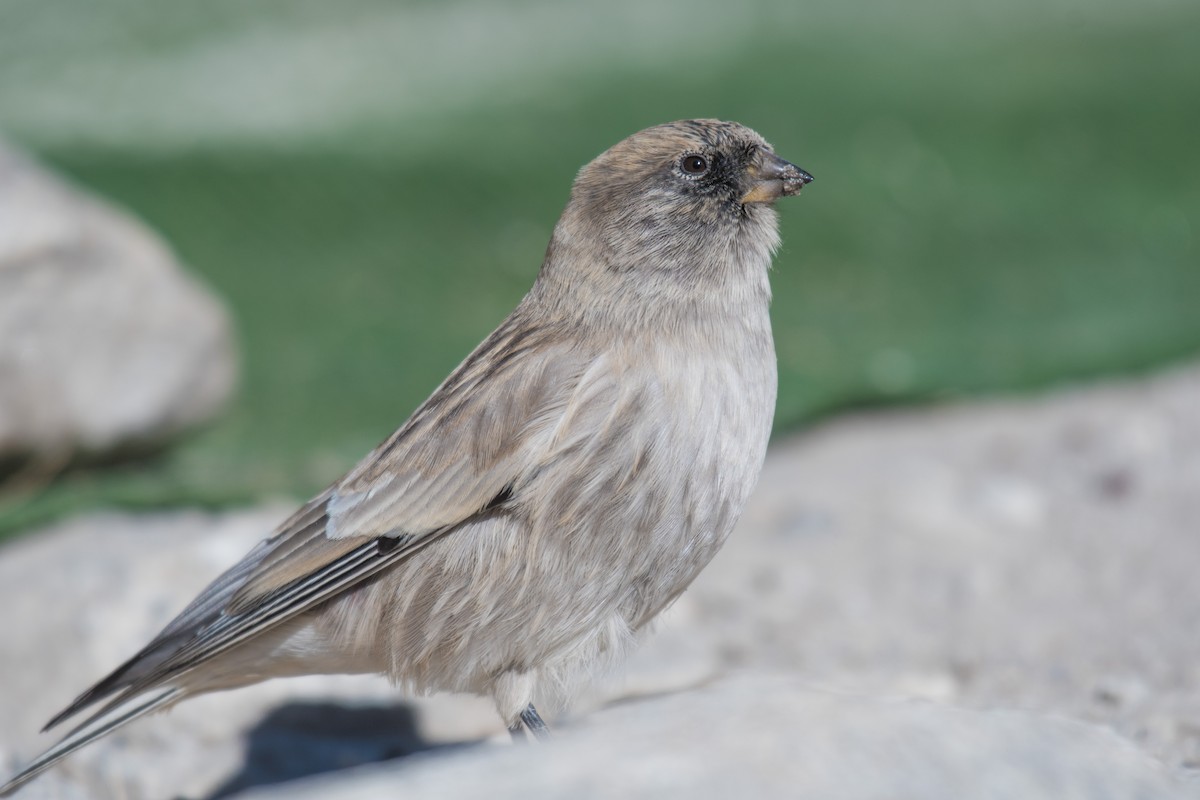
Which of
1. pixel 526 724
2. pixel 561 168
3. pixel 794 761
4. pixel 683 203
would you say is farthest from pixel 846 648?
pixel 561 168

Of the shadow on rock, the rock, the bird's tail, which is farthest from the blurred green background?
the rock

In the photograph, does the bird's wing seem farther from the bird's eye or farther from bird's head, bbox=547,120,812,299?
the bird's eye

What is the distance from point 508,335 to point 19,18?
25.5 ft

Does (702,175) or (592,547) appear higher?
(702,175)

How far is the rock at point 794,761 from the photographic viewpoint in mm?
2107

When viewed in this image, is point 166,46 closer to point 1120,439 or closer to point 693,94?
point 693,94

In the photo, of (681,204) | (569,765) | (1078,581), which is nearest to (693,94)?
(1078,581)

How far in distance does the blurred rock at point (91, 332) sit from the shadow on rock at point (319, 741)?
94.9 inches

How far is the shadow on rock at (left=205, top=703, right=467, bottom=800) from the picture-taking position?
3.75 metres

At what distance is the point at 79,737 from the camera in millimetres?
3211

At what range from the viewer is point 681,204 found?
3.30 meters

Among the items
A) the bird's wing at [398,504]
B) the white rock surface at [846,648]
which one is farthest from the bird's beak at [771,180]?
the white rock surface at [846,648]

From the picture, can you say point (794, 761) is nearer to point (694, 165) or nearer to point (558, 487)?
point (558, 487)

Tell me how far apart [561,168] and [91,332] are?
3.37m
